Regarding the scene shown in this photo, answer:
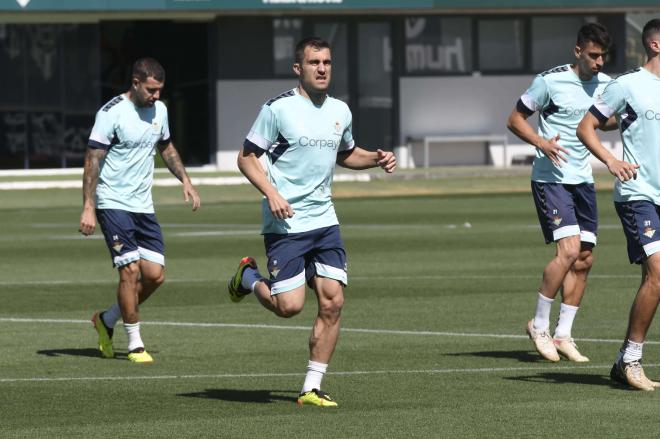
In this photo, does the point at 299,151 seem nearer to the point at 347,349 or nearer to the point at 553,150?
the point at 553,150

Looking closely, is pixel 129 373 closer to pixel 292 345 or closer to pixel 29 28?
pixel 292 345

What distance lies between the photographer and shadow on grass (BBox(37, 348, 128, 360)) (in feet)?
41.7

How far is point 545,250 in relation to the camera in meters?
21.4

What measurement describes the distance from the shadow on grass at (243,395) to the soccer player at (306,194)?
36 cm

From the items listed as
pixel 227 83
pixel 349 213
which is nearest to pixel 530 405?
pixel 349 213

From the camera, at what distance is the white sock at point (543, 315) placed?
12.2 metres

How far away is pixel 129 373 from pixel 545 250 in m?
10.6

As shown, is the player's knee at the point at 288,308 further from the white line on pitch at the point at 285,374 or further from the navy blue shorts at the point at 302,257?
the white line on pitch at the point at 285,374

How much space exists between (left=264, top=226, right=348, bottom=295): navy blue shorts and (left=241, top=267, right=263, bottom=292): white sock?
479 millimetres

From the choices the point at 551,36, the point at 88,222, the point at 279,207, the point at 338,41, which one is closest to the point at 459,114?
the point at 551,36

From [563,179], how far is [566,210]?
230 mm

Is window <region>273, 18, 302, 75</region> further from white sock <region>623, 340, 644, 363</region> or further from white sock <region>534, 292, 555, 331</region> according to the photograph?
white sock <region>623, 340, 644, 363</region>

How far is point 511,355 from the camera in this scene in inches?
488

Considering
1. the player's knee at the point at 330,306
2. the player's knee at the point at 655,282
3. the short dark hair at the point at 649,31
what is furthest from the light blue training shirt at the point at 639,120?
the player's knee at the point at 330,306
